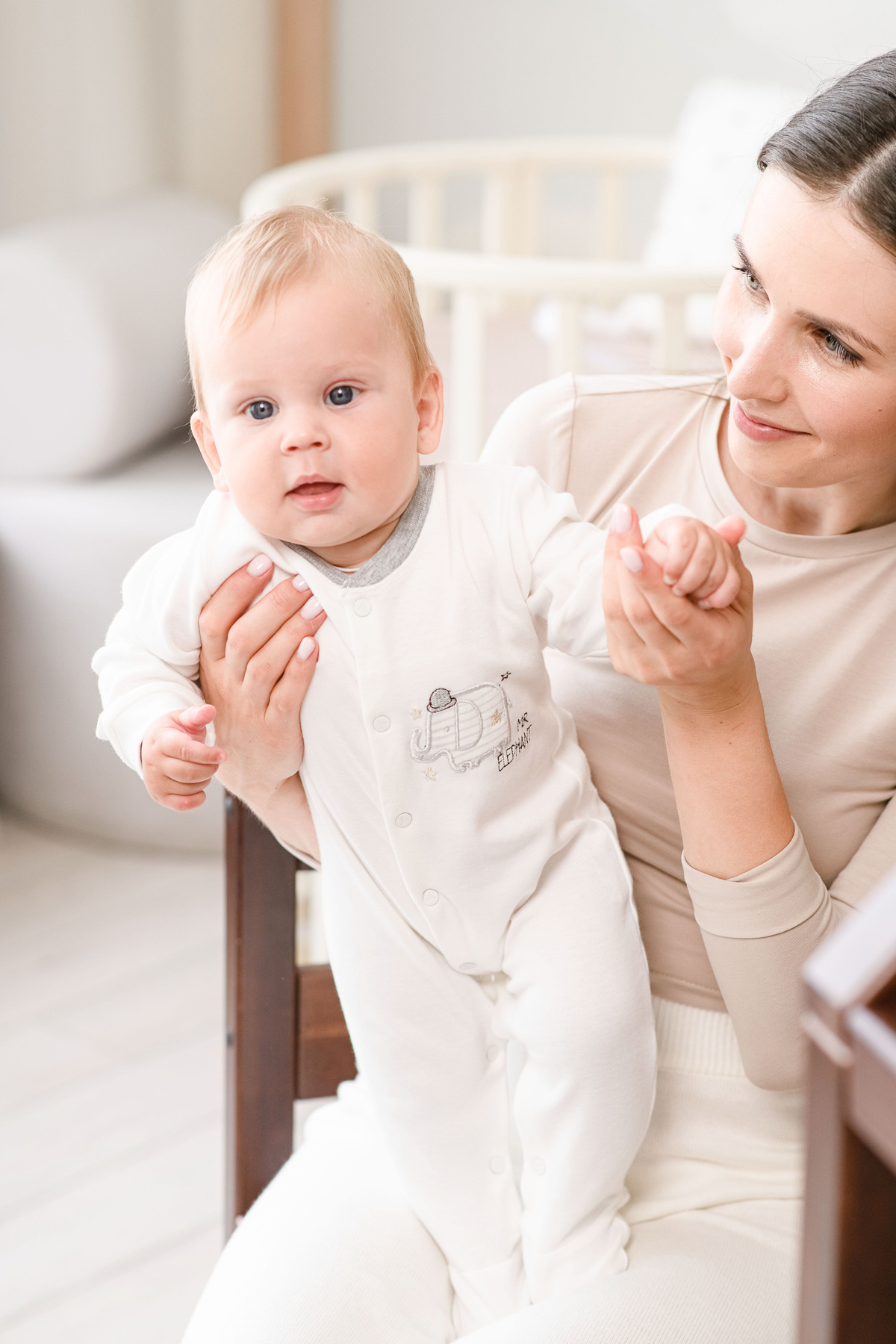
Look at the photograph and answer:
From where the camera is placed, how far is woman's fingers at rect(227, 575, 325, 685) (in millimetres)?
844

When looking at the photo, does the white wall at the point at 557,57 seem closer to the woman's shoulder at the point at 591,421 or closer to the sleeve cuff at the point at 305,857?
the woman's shoulder at the point at 591,421

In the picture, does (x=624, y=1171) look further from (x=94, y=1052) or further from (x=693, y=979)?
(x=94, y=1052)

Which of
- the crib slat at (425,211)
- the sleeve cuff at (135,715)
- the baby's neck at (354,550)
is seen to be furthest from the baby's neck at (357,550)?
the crib slat at (425,211)

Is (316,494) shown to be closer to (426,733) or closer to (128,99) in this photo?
(426,733)

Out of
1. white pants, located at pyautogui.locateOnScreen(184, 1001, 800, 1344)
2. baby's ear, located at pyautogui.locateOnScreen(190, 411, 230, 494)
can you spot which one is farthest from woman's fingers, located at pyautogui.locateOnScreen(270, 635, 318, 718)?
white pants, located at pyautogui.locateOnScreen(184, 1001, 800, 1344)

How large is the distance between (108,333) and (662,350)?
83 cm

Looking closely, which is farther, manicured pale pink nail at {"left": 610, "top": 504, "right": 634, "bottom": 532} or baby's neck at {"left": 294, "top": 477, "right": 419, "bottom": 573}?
baby's neck at {"left": 294, "top": 477, "right": 419, "bottom": 573}

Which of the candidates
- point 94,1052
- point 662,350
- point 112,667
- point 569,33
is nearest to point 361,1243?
point 112,667

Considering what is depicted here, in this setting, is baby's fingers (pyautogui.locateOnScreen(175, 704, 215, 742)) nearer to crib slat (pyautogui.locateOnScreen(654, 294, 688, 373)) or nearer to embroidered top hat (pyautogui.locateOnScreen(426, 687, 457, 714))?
embroidered top hat (pyautogui.locateOnScreen(426, 687, 457, 714))

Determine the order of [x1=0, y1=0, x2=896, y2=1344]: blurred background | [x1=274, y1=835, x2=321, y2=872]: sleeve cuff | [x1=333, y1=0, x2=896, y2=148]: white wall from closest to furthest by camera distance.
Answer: [x1=274, y1=835, x2=321, y2=872]: sleeve cuff < [x1=0, y1=0, x2=896, y2=1344]: blurred background < [x1=333, y1=0, x2=896, y2=148]: white wall

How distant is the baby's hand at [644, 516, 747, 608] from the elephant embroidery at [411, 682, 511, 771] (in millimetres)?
151

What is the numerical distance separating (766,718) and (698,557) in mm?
248

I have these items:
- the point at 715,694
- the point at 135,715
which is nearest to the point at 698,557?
the point at 715,694

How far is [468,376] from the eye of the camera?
1.71 meters
